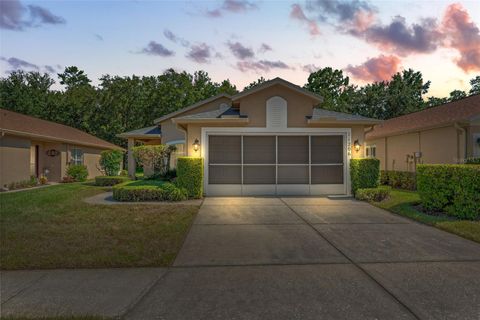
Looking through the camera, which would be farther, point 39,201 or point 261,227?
point 39,201

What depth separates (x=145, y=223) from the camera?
23.0 ft

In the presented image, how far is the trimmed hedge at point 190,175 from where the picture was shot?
35.6 ft

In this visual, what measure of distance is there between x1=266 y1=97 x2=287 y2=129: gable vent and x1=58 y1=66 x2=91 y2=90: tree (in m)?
50.5

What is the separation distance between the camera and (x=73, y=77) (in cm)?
5228

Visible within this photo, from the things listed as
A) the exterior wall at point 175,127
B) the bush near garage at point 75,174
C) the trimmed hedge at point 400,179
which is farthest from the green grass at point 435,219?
the bush near garage at point 75,174

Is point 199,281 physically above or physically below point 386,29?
below

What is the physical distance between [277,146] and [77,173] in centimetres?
1463

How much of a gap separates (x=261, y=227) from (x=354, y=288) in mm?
3421

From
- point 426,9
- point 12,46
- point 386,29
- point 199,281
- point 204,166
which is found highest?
point 386,29

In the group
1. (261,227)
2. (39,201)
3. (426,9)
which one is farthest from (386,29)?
(39,201)

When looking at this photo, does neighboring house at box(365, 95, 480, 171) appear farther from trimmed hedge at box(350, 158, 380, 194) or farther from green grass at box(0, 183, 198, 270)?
green grass at box(0, 183, 198, 270)

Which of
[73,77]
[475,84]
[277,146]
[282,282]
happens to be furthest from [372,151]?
[73,77]

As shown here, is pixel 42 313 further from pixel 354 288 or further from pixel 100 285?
pixel 354 288

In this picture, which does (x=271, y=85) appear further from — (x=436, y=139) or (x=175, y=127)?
(x=175, y=127)
